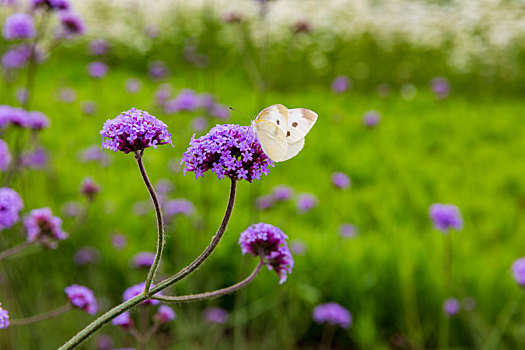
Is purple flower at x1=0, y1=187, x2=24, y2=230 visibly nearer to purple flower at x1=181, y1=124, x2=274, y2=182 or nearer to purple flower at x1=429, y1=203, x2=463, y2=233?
purple flower at x1=181, y1=124, x2=274, y2=182

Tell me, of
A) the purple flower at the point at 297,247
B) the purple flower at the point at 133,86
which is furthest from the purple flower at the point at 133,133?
the purple flower at the point at 133,86

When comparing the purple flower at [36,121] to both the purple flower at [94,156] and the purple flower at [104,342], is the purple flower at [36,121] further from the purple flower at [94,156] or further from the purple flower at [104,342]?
the purple flower at [94,156]

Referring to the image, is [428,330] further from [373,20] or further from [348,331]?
[373,20]

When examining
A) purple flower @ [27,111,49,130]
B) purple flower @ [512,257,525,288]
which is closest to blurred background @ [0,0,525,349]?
purple flower @ [27,111,49,130]

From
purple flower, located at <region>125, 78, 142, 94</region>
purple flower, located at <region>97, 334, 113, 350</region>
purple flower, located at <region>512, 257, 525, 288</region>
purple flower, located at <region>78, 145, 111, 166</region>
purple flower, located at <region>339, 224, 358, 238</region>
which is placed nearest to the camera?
purple flower, located at <region>512, 257, 525, 288</region>

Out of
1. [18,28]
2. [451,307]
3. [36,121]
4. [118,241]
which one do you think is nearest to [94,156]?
[118,241]

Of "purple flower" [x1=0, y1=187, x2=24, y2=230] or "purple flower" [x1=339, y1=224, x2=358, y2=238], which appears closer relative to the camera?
"purple flower" [x1=0, y1=187, x2=24, y2=230]

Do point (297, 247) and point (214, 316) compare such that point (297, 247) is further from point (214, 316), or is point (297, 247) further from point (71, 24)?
point (71, 24)
